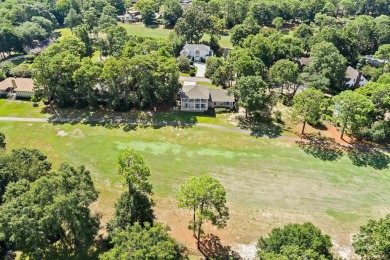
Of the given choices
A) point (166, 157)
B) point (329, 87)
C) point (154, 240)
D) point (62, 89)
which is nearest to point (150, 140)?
Result: point (166, 157)

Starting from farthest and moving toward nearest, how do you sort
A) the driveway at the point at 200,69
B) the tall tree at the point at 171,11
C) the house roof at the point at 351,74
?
the tall tree at the point at 171,11
the driveway at the point at 200,69
the house roof at the point at 351,74

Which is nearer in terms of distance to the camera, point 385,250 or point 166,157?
point 385,250

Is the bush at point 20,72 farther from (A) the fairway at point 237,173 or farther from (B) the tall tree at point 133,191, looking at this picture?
(B) the tall tree at point 133,191

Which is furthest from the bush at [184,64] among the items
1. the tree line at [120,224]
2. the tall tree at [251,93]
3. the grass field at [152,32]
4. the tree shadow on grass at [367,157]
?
the tree line at [120,224]

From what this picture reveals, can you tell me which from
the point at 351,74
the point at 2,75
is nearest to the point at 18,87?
the point at 2,75

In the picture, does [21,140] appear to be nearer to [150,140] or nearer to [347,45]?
[150,140]

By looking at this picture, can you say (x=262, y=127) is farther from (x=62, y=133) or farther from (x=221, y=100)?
(x=62, y=133)

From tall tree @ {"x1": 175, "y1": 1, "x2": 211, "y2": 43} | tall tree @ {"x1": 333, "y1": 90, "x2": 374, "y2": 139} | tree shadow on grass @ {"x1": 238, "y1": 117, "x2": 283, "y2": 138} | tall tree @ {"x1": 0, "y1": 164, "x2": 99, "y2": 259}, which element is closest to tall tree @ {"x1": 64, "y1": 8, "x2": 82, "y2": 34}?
tall tree @ {"x1": 175, "y1": 1, "x2": 211, "y2": 43}
